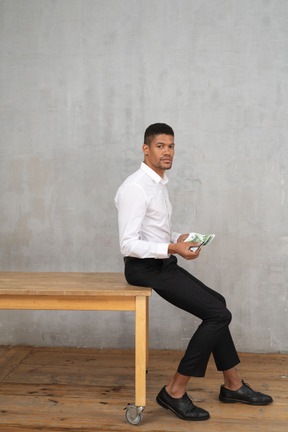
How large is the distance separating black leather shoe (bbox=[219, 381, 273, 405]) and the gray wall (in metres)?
0.96

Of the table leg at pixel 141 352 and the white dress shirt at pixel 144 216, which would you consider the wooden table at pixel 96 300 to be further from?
the white dress shirt at pixel 144 216

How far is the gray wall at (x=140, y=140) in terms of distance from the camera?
143 inches

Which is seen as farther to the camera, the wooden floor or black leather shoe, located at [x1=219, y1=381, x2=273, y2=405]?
black leather shoe, located at [x1=219, y1=381, x2=273, y2=405]

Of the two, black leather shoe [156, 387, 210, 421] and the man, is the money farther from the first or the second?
black leather shoe [156, 387, 210, 421]

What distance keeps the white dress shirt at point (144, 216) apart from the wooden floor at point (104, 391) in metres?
0.89

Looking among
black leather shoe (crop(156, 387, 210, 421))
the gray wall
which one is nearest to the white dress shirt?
black leather shoe (crop(156, 387, 210, 421))

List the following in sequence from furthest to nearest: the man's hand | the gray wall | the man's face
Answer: the gray wall
the man's face
the man's hand

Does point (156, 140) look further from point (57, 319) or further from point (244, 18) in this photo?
point (57, 319)

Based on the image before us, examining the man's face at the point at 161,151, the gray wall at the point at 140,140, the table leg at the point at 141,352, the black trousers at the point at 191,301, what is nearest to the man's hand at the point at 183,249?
the black trousers at the point at 191,301

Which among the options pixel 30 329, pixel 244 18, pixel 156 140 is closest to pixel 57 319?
pixel 30 329

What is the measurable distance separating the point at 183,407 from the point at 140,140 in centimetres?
200

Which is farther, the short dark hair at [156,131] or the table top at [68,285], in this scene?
Answer: the short dark hair at [156,131]

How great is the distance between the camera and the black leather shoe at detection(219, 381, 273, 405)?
8.87 feet

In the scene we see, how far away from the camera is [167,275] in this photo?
261cm
